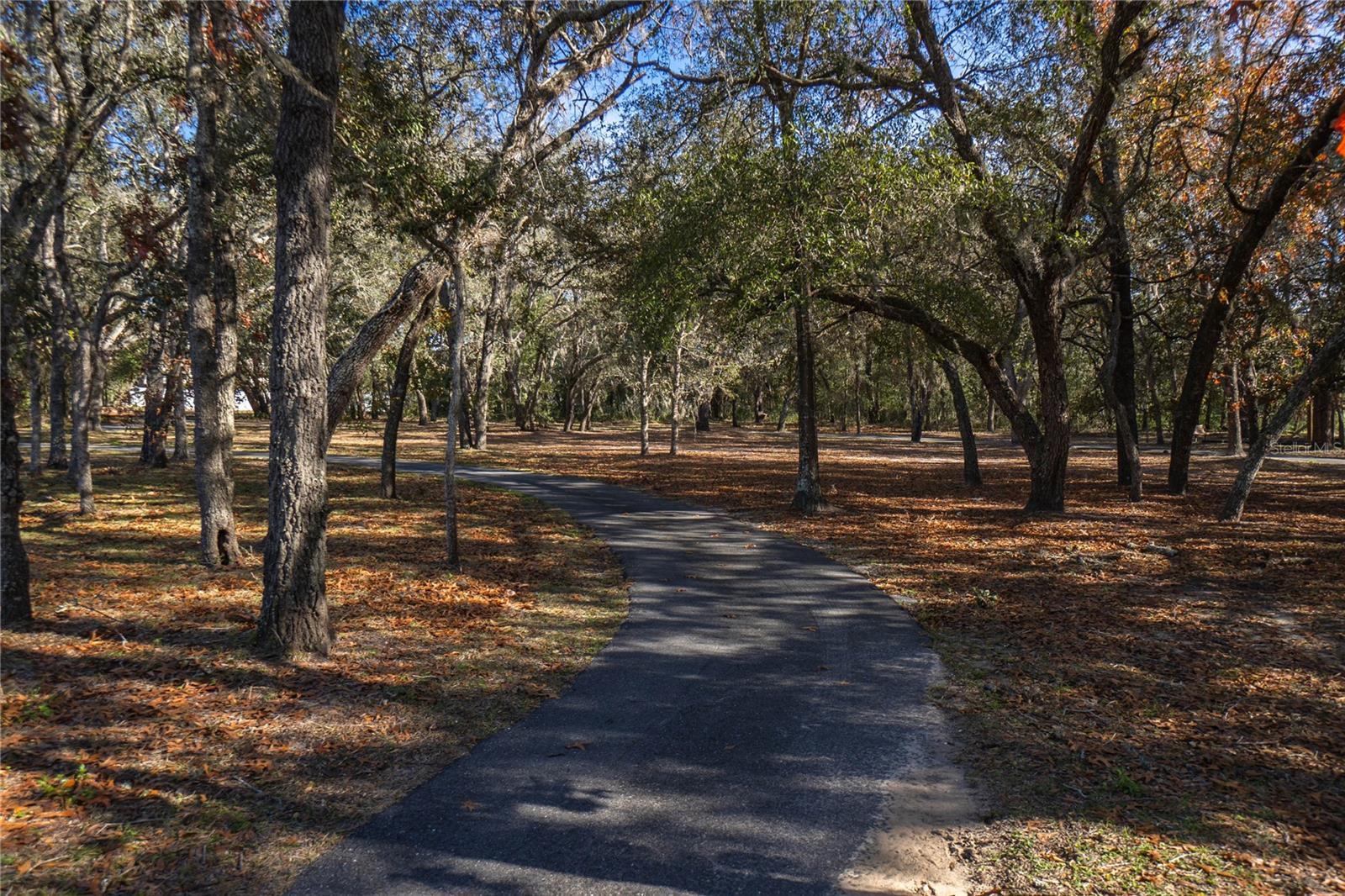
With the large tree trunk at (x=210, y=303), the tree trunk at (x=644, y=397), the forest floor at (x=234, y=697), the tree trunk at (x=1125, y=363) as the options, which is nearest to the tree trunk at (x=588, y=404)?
the tree trunk at (x=644, y=397)

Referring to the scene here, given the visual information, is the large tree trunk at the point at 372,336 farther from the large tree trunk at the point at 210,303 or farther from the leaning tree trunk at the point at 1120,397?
the leaning tree trunk at the point at 1120,397

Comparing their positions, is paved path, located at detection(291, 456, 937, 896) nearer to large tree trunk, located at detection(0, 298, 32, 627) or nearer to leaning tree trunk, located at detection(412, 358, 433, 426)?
large tree trunk, located at detection(0, 298, 32, 627)

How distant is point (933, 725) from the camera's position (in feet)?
17.2

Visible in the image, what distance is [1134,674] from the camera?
6.26 metres

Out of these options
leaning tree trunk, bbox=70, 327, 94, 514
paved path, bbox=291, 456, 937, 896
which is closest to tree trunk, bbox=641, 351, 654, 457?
leaning tree trunk, bbox=70, 327, 94, 514

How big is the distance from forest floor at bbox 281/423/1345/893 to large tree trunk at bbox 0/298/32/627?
7216 mm

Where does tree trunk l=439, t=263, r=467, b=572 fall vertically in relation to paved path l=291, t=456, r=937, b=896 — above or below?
above

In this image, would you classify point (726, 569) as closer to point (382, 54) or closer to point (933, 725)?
point (933, 725)

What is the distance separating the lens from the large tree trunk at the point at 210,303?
888 cm

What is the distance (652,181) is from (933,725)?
35.8 feet

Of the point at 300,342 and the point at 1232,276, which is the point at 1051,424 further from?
the point at 300,342

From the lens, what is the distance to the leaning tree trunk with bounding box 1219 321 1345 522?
37.8ft

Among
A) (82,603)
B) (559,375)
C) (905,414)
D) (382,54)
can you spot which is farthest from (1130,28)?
(905,414)

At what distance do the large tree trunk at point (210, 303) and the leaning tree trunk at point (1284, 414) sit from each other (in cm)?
1584
